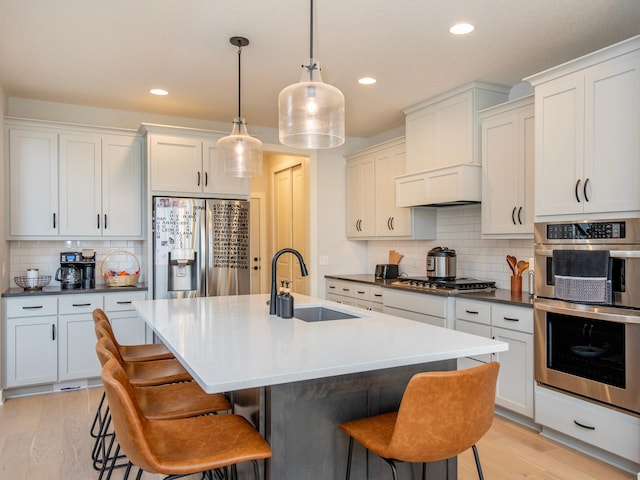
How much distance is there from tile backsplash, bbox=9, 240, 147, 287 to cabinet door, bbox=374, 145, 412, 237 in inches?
99.5

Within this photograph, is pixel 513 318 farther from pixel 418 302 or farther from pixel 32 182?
pixel 32 182

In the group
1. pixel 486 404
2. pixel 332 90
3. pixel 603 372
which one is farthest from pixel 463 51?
pixel 486 404

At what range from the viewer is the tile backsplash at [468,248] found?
4059 mm

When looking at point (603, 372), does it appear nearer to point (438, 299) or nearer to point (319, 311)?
point (438, 299)

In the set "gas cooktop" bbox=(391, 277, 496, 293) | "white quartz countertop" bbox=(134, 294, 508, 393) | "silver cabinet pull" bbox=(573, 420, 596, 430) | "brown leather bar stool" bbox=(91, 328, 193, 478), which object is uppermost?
"gas cooktop" bbox=(391, 277, 496, 293)

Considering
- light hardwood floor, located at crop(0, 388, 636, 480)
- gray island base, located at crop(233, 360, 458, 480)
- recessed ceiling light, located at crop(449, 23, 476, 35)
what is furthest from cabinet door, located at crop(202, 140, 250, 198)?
gray island base, located at crop(233, 360, 458, 480)

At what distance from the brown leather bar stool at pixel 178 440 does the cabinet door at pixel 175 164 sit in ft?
9.96

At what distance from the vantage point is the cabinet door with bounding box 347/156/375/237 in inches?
213

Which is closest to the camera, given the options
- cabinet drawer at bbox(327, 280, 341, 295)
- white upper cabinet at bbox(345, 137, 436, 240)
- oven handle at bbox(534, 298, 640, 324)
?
oven handle at bbox(534, 298, 640, 324)

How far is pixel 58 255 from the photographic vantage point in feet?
15.0

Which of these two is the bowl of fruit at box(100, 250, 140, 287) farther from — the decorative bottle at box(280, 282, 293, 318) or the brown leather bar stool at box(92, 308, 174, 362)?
the decorative bottle at box(280, 282, 293, 318)

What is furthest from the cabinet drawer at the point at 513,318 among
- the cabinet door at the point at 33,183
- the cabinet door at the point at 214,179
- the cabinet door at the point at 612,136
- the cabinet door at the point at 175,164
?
the cabinet door at the point at 33,183

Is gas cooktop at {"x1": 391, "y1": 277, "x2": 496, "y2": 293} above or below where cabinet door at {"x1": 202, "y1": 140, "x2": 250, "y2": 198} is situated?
below

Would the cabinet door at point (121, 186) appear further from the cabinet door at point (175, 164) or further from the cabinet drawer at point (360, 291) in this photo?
the cabinet drawer at point (360, 291)
